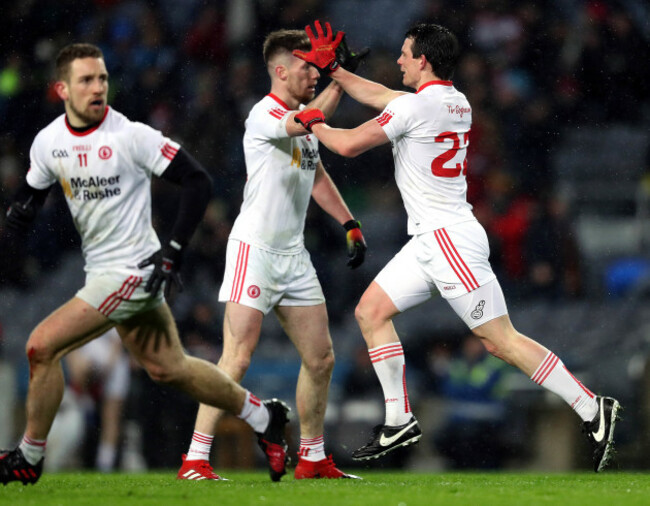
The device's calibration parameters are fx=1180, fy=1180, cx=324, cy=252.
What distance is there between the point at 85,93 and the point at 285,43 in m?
1.47

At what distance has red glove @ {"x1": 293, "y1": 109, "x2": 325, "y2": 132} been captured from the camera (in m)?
6.22

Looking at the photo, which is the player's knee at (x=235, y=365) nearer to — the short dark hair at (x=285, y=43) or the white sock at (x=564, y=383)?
the white sock at (x=564, y=383)

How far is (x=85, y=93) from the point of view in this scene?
566cm

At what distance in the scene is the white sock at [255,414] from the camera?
6.15 metres

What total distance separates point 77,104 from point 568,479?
11.1 ft

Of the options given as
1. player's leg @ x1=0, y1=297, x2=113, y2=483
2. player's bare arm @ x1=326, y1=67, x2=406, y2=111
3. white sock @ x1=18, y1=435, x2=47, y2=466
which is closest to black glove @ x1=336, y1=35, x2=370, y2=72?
player's bare arm @ x1=326, y1=67, x2=406, y2=111

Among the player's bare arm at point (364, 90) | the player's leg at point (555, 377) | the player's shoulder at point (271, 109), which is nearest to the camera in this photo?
the player's leg at point (555, 377)

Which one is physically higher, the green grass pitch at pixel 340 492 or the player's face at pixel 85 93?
the player's face at pixel 85 93

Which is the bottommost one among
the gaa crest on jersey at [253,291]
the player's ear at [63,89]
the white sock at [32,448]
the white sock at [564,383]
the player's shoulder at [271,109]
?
the white sock at [32,448]

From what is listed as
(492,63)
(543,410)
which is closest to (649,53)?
(492,63)

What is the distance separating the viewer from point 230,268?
259 inches

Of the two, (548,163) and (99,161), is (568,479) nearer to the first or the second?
(99,161)

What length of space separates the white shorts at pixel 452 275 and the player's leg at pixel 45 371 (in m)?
1.59

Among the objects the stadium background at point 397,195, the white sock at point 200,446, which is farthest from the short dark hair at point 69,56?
the stadium background at point 397,195
